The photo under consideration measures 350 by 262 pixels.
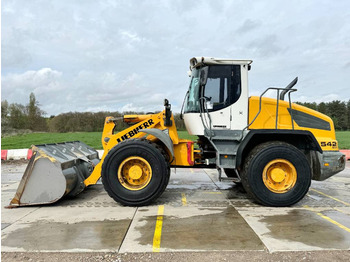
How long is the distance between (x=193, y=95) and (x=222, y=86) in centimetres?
69

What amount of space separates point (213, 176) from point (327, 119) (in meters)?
4.29

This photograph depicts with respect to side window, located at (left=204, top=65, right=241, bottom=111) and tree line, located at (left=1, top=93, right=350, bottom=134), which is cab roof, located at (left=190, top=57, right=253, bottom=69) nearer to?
side window, located at (left=204, top=65, right=241, bottom=111)

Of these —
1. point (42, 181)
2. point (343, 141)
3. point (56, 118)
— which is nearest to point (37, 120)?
point (56, 118)

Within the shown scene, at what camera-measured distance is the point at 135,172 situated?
5543 millimetres

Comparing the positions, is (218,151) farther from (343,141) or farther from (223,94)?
(343,141)

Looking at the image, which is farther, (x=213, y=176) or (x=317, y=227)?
(x=213, y=176)

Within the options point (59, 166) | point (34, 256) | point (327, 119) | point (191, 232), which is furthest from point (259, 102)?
point (34, 256)

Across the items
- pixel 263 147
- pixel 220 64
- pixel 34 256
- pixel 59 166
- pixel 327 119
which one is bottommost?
pixel 34 256

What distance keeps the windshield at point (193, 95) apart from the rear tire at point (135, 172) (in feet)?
4.16

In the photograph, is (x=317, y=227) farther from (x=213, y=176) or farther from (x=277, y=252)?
(x=213, y=176)

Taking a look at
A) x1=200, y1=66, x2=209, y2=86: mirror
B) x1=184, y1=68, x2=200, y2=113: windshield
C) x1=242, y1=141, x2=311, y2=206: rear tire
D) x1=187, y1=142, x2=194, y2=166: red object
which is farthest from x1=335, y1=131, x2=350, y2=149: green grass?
x1=200, y1=66, x2=209, y2=86: mirror

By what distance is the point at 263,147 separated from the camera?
5613 millimetres

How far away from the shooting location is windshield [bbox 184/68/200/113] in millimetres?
6008

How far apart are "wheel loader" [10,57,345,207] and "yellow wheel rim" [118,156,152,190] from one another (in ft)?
0.06
